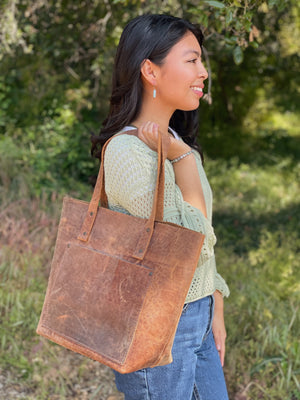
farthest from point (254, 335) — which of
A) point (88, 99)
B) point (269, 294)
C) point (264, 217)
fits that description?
point (88, 99)

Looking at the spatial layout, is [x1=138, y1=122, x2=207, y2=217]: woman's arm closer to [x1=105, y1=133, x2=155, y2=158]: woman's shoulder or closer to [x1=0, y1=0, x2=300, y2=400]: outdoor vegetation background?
[x1=105, y1=133, x2=155, y2=158]: woman's shoulder

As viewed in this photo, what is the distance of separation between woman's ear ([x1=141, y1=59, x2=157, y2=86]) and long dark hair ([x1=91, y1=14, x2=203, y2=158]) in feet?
0.04

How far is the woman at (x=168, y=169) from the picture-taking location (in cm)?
145

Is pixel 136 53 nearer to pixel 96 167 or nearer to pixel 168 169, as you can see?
pixel 168 169

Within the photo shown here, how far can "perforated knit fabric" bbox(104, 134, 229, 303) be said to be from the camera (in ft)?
4.65

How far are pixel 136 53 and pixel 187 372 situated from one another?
1033 millimetres

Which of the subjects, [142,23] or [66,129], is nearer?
[142,23]

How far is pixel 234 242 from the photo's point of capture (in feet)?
18.1

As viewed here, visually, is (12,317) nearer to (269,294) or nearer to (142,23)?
(269,294)

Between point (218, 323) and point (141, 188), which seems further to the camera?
point (218, 323)

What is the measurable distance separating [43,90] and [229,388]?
485cm

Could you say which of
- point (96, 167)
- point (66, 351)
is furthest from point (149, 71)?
point (96, 167)

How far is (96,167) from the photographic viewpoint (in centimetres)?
648

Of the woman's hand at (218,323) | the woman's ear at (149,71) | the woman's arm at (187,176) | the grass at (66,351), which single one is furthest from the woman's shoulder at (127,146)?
the grass at (66,351)
